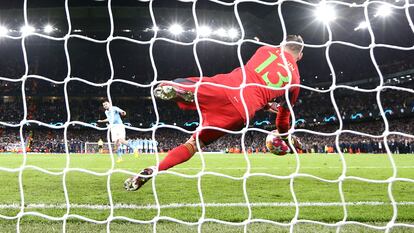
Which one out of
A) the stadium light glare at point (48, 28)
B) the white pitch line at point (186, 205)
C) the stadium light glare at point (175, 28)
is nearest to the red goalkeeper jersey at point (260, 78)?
the white pitch line at point (186, 205)

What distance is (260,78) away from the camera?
3.46 meters

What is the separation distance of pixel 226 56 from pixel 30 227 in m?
31.6

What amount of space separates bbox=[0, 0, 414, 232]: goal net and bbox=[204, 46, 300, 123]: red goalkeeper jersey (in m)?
0.45

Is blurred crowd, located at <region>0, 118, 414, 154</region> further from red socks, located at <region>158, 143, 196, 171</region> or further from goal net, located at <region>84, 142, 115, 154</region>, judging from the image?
red socks, located at <region>158, 143, 196, 171</region>

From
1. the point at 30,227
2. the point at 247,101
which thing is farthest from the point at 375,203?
the point at 30,227

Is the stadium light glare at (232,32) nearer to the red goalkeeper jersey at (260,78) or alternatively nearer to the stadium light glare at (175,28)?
the stadium light glare at (175,28)

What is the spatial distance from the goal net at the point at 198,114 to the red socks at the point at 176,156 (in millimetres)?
473

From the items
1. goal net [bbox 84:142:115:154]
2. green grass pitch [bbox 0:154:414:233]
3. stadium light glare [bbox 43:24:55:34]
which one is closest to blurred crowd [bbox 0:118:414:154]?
goal net [bbox 84:142:115:154]

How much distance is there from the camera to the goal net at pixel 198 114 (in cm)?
440

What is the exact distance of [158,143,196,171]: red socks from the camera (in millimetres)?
3354

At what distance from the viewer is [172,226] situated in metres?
3.36

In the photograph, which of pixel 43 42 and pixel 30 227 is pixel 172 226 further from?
pixel 43 42

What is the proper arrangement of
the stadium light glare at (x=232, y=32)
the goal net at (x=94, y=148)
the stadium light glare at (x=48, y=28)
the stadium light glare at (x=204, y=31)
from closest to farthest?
the stadium light glare at (x=204, y=31) < the goal net at (x=94, y=148) < the stadium light glare at (x=48, y=28) < the stadium light glare at (x=232, y=32)

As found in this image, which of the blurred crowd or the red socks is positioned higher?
the blurred crowd
